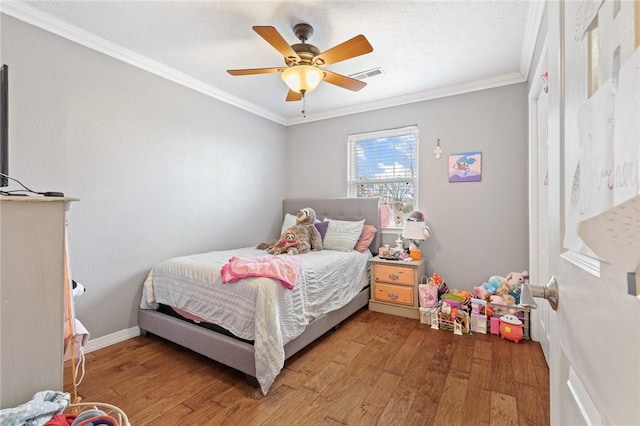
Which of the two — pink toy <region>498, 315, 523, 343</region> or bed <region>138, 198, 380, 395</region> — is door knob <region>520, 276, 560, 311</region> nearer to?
bed <region>138, 198, 380, 395</region>

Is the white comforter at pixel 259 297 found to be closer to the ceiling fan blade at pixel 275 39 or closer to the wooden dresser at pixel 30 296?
the wooden dresser at pixel 30 296

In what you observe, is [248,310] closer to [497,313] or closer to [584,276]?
[584,276]

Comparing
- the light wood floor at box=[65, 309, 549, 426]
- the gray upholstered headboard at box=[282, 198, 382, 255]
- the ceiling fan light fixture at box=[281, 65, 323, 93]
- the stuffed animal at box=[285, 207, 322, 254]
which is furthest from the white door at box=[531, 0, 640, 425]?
the gray upholstered headboard at box=[282, 198, 382, 255]

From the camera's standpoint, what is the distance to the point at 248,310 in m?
1.89

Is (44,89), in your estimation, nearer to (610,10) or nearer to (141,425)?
(141,425)

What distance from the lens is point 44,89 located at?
2086 millimetres

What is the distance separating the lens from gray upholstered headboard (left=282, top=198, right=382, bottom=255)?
360cm

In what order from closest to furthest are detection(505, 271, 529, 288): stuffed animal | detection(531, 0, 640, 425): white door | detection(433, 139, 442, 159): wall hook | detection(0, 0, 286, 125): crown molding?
1. detection(531, 0, 640, 425): white door
2. detection(0, 0, 286, 125): crown molding
3. detection(505, 271, 529, 288): stuffed animal
4. detection(433, 139, 442, 159): wall hook

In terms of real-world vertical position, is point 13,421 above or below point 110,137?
below

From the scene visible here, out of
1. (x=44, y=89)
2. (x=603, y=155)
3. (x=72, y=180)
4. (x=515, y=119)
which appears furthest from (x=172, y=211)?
(x=515, y=119)

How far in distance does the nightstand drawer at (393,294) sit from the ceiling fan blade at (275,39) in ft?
8.11

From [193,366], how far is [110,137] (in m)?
2.07

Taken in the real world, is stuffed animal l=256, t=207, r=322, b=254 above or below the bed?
above

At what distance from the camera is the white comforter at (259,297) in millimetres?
1820
